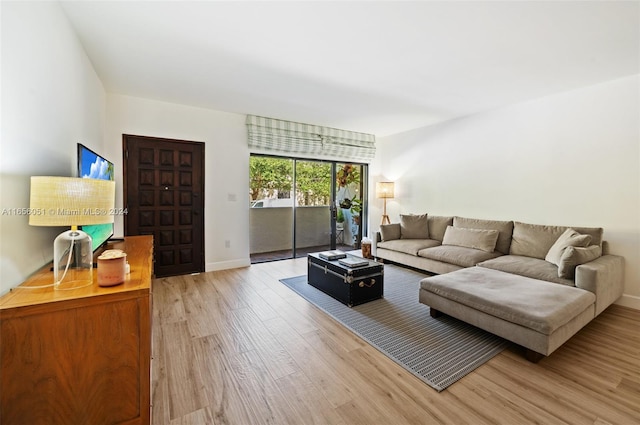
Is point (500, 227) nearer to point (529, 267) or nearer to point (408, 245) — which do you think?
point (529, 267)

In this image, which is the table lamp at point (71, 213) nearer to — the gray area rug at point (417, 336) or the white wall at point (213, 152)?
the gray area rug at point (417, 336)

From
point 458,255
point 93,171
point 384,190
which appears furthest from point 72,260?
point 384,190

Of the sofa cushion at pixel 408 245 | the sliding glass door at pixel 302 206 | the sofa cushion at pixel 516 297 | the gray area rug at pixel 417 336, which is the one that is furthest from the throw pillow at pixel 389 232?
the sofa cushion at pixel 516 297

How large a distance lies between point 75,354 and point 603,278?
3709mm

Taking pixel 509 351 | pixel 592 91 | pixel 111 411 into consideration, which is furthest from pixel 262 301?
pixel 592 91

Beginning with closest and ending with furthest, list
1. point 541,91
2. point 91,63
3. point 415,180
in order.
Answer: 1. point 91,63
2. point 541,91
3. point 415,180

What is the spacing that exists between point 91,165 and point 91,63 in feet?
5.16

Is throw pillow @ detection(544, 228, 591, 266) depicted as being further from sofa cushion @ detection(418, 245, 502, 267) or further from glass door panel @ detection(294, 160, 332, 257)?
glass door panel @ detection(294, 160, 332, 257)

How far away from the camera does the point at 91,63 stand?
272 centimetres

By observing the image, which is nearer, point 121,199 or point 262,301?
point 262,301

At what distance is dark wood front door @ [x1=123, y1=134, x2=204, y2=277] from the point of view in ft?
12.1

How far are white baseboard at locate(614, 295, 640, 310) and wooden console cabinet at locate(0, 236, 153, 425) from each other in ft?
14.3

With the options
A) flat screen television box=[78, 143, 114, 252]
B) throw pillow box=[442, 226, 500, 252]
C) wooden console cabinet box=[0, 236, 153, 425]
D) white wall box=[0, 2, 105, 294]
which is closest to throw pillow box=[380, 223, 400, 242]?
throw pillow box=[442, 226, 500, 252]

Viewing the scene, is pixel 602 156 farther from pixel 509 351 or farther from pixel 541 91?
pixel 509 351
